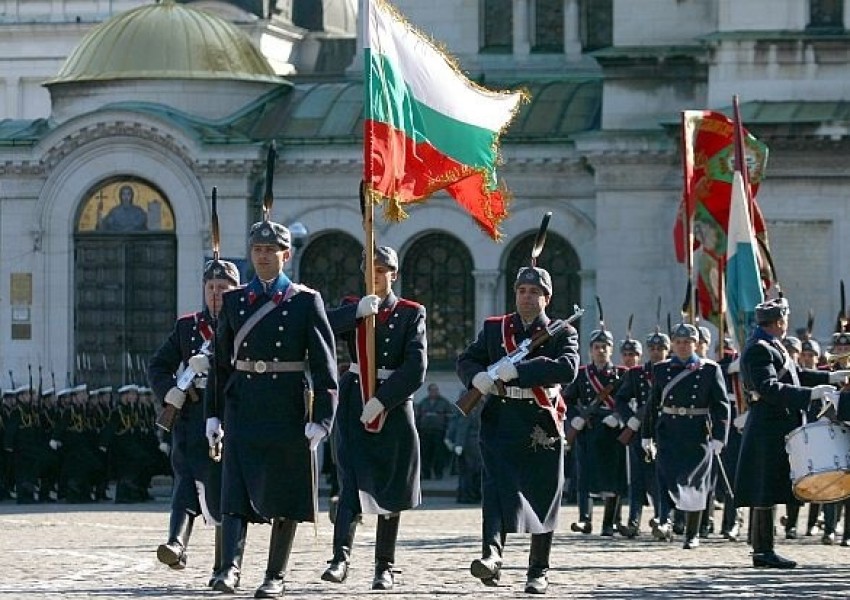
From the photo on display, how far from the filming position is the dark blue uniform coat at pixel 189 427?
61.4 ft

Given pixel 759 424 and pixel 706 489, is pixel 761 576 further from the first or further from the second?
pixel 706 489

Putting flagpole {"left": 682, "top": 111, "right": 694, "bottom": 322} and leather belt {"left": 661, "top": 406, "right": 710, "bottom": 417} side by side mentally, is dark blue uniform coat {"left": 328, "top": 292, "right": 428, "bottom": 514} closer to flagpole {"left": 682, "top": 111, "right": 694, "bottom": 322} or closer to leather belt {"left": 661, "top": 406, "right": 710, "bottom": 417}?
leather belt {"left": 661, "top": 406, "right": 710, "bottom": 417}

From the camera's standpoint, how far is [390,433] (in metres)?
18.7

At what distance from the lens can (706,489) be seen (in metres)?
24.2

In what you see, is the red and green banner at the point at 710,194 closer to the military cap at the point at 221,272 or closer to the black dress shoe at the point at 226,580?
the military cap at the point at 221,272

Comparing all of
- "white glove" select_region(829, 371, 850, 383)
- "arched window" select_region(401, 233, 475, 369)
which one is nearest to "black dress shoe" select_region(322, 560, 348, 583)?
"white glove" select_region(829, 371, 850, 383)

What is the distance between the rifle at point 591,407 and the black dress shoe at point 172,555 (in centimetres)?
901

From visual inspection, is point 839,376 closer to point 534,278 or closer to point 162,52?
point 534,278

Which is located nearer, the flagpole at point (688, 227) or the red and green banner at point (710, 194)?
the flagpole at point (688, 227)

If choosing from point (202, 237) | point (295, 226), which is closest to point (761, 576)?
point (295, 226)

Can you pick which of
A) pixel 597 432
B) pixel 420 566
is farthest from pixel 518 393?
pixel 597 432

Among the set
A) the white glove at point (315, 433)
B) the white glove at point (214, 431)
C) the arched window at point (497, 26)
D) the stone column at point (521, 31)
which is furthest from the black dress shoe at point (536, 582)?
the arched window at point (497, 26)

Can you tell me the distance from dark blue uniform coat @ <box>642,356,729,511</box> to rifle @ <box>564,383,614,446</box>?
3.18 m

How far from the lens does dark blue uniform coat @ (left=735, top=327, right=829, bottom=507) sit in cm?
2042
